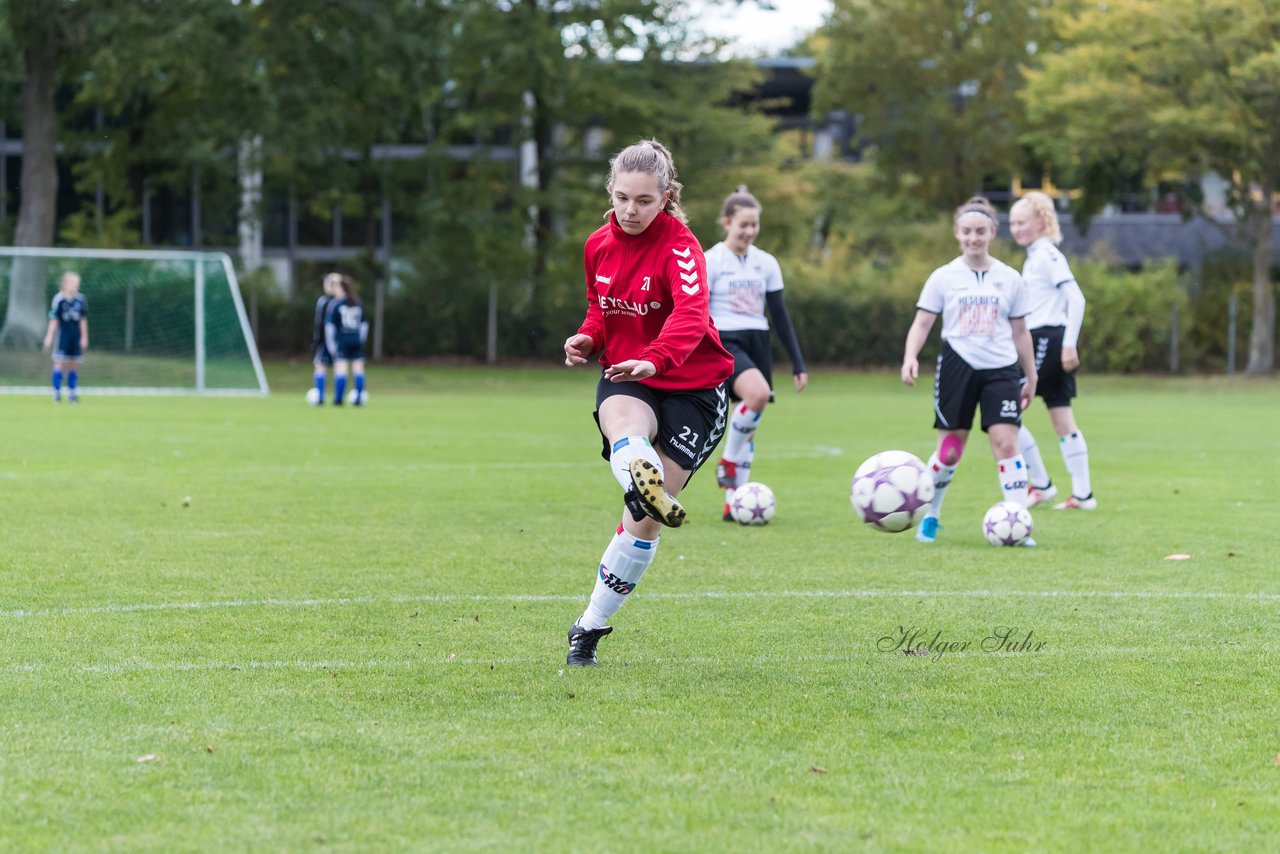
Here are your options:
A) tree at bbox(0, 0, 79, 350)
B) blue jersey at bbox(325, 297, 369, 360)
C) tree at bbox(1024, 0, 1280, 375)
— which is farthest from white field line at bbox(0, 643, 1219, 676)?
tree at bbox(1024, 0, 1280, 375)

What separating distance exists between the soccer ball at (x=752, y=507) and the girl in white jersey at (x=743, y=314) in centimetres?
22

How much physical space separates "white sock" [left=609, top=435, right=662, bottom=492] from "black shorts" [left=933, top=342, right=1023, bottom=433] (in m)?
4.03

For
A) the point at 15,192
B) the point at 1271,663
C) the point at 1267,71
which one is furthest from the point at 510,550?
the point at 15,192

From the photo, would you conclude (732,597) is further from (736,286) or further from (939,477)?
(736,286)

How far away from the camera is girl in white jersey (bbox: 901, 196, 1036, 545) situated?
9.11m

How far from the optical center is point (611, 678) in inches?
210

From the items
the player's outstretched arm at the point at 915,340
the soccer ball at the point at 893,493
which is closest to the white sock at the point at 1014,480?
the player's outstretched arm at the point at 915,340

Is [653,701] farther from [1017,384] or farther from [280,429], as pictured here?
[280,429]

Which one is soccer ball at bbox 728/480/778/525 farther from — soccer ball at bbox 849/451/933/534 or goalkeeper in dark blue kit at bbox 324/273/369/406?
goalkeeper in dark blue kit at bbox 324/273/369/406

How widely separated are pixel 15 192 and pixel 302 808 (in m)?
46.0

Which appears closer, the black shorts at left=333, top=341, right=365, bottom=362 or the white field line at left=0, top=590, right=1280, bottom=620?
the white field line at left=0, top=590, right=1280, bottom=620

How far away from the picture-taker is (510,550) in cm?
858

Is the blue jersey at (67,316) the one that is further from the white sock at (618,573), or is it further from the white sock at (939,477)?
the white sock at (618,573)

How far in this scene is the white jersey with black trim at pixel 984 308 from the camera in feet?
29.9
